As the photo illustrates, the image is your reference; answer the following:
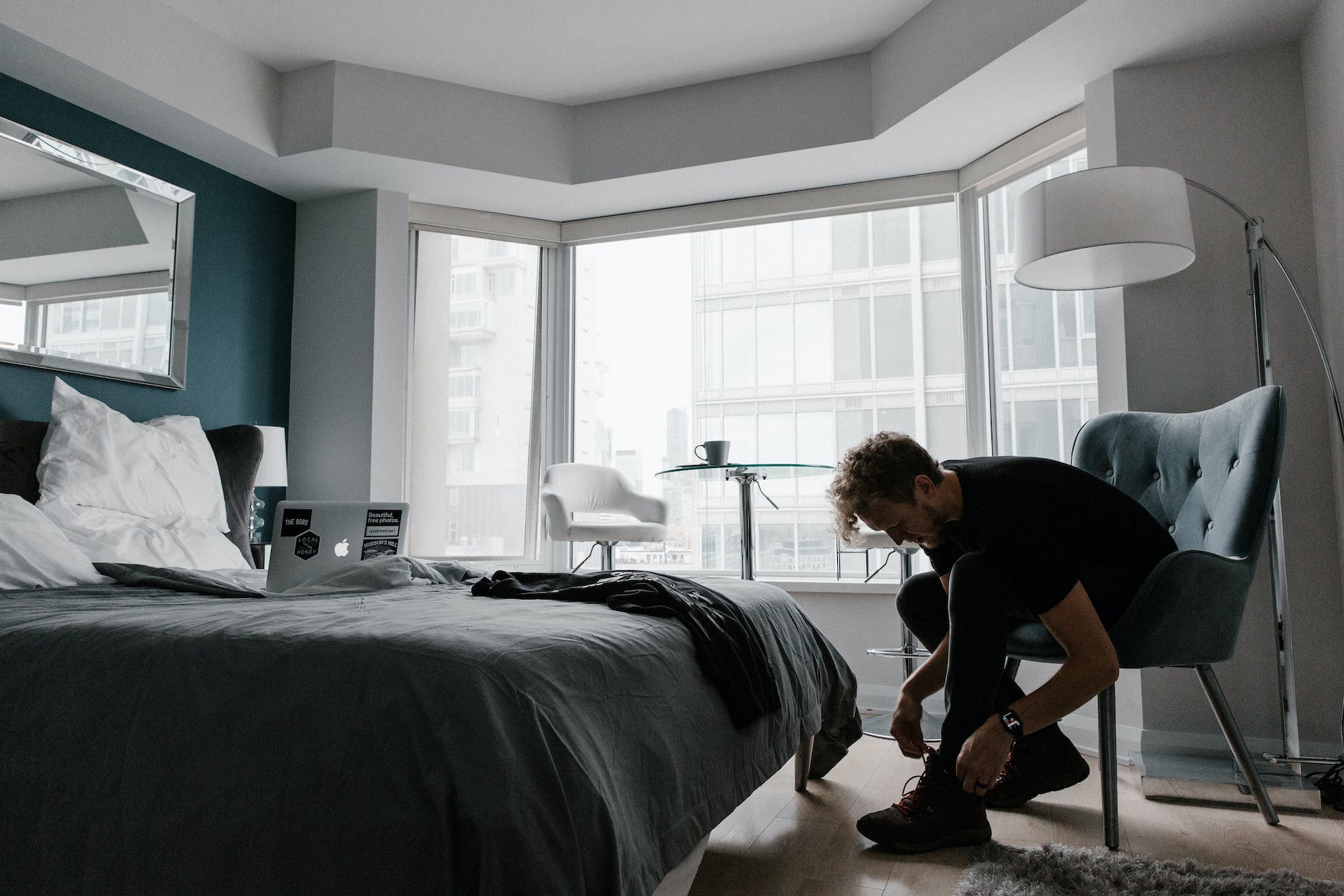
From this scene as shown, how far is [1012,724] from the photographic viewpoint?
5.85 ft

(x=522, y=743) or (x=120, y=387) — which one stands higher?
(x=120, y=387)

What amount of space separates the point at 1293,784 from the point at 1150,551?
111 cm

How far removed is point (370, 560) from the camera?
217 centimetres

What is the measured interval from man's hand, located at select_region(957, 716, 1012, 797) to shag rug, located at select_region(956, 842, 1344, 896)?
0.76ft

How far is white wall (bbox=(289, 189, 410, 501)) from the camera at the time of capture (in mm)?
4414

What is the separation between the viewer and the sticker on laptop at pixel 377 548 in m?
2.20

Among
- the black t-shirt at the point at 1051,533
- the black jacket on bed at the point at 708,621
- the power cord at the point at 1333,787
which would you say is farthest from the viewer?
the power cord at the point at 1333,787

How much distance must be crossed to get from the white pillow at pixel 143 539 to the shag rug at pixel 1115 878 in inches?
92.5

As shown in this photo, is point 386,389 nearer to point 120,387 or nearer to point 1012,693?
point 120,387

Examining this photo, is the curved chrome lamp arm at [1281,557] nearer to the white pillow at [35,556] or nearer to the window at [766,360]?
the window at [766,360]

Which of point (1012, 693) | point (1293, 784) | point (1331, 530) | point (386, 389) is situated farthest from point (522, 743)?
point (386, 389)

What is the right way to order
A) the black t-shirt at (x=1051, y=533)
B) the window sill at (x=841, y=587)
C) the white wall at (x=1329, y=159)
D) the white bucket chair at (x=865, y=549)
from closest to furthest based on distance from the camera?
1. the black t-shirt at (x=1051, y=533)
2. the white wall at (x=1329, y=159)
3. the white bucket chair at (x=865, y=549)
4. the window sill at (x=841, y=587)

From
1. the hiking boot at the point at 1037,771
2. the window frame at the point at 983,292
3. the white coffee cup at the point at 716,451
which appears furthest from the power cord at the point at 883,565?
the hiking boot at the point at 1037,771

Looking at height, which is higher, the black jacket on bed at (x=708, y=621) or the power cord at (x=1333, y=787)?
the black jacket on bed at (x=708, y=621)
